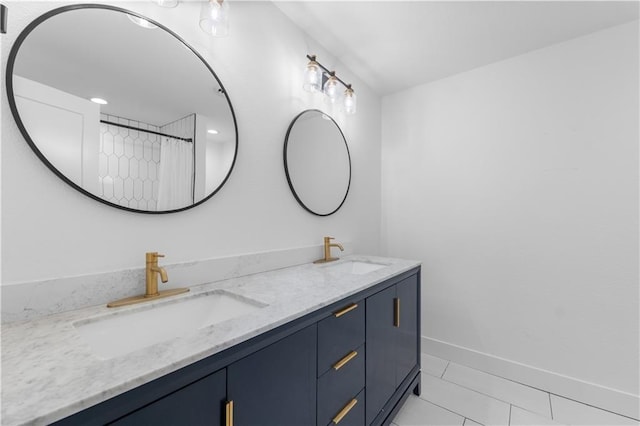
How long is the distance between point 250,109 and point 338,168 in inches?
36.4

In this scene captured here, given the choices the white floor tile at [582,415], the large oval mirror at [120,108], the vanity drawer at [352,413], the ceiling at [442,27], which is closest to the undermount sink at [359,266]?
the vanity drawer at [352,413]

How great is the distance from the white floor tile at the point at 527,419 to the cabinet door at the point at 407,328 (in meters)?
0.62

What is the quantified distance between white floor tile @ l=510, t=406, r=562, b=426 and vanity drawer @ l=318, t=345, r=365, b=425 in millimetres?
1139

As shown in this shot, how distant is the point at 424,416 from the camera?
1687 mm

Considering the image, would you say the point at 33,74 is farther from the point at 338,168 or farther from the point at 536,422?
the point at 536,422

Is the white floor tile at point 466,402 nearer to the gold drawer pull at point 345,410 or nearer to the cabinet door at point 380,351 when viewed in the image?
the cabinet door at point 380,351

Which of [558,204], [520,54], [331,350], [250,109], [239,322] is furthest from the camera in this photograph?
[520,54]

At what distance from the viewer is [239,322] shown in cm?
80

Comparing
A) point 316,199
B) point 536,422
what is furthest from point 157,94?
point 536,422

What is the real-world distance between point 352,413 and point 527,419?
1.29 meters

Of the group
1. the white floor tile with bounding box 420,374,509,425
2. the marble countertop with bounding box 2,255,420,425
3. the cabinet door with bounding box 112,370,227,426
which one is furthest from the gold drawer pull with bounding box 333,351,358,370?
the white floor tile with bounding box 420,374,509,425

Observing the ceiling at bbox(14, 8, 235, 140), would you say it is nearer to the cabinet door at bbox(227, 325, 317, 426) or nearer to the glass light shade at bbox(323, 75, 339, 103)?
the glass light shade at bbox(323, 75, 339, 103)

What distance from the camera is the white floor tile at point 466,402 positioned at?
1.68 meters

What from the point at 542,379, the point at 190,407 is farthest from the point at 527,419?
the point at 190,407
